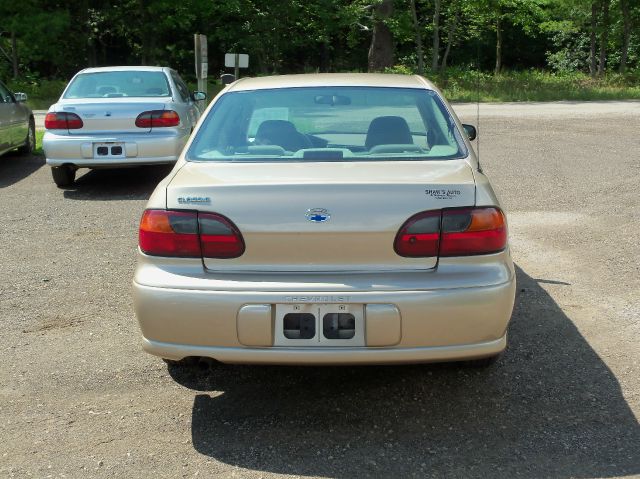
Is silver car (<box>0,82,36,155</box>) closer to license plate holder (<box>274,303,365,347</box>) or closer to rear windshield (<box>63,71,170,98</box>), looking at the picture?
rear windshield (<box>63,71,170,98</box>)

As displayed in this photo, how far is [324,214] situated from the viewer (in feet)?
11.9

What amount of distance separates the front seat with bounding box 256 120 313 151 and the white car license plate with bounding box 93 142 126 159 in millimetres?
5824

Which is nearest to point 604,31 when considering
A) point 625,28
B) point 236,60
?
point 625,28

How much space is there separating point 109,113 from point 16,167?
3.53 metres

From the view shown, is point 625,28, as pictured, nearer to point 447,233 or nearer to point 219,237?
point 447,233

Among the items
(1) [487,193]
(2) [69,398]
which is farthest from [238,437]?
(1) [487,193]

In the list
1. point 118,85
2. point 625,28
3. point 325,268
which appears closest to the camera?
point 325,268

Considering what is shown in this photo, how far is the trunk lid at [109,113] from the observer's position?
32.9 ft

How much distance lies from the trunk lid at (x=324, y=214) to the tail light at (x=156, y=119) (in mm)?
6651

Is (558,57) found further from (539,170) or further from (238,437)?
(238,437)

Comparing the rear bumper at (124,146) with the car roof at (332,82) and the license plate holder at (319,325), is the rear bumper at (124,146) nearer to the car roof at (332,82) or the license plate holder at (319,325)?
the car roof at (332,82)

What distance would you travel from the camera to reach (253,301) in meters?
3.58

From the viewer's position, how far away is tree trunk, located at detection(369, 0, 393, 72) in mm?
33469

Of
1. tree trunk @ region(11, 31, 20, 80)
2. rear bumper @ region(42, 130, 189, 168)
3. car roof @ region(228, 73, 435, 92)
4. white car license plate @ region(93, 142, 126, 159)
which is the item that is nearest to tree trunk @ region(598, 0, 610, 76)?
tree trunk @ region(11, 31, 20, 80)
